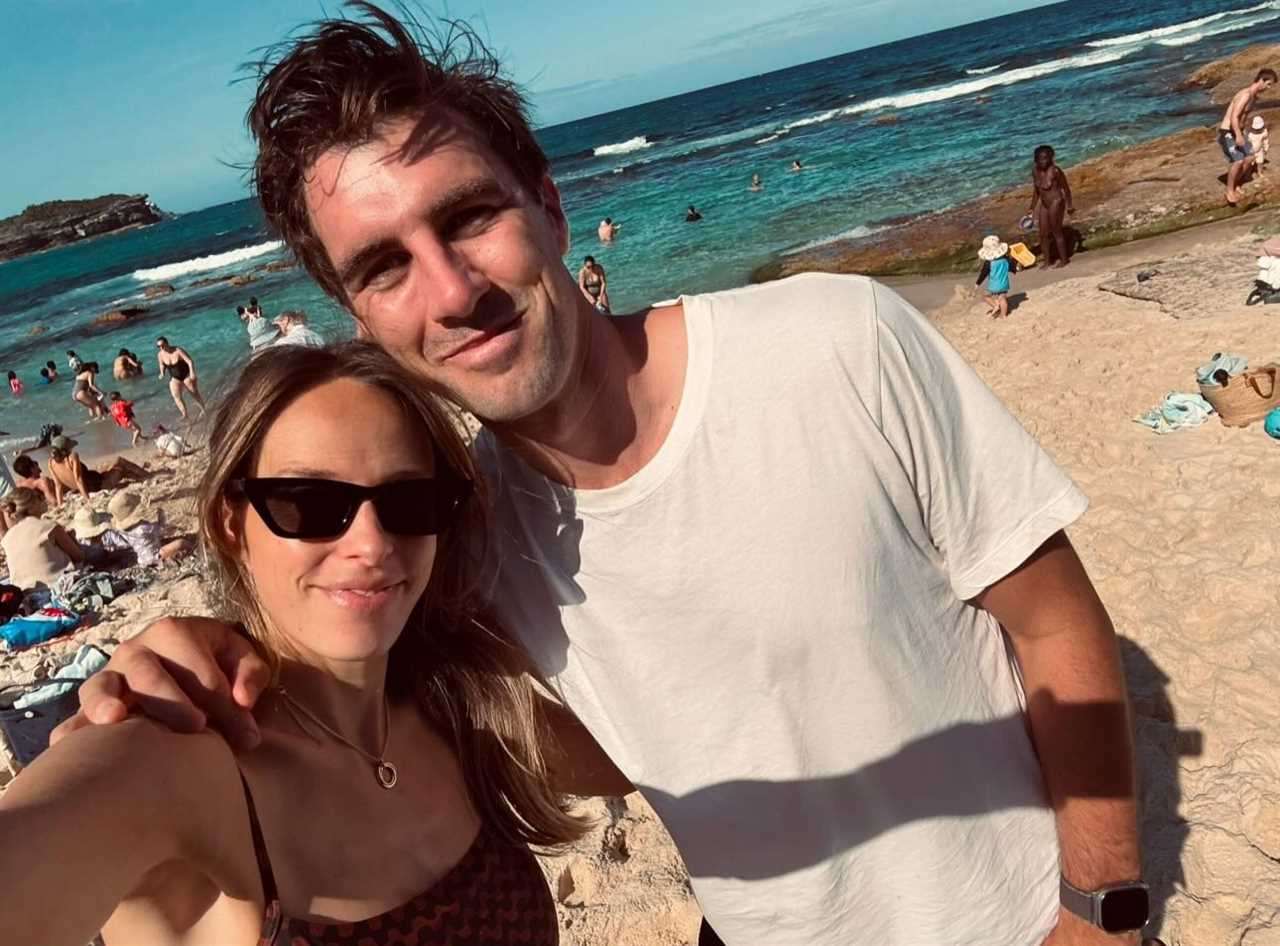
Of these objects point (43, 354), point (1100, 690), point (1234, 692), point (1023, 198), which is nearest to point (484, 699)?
point (1100, 690)

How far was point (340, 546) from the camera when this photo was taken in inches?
66.1

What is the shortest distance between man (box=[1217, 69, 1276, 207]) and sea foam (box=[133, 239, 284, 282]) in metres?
41.4

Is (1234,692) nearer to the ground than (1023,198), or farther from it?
nearer to the ground

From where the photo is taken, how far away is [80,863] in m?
1.14

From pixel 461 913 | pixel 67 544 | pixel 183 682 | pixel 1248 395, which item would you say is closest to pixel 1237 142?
pixel 1248 395

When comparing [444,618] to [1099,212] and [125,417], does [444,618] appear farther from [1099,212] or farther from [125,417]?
[125,417]

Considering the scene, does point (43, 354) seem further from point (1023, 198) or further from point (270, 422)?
point (270, 422)

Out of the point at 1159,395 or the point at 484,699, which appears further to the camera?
the point at 1159,395

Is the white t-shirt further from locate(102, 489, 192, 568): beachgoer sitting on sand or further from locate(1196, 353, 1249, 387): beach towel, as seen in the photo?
locate(102, 489, 192, 568): beachgoer sitting on sand

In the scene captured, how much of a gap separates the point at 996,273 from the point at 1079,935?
33.8ft

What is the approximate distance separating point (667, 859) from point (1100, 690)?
256 centimetres

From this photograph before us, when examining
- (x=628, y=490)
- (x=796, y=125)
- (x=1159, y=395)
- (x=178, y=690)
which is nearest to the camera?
(x=178, y=690)

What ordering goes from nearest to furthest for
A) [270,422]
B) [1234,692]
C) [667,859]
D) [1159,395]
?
[270,422] → [667,859] → [1234,692] → [1159,395]

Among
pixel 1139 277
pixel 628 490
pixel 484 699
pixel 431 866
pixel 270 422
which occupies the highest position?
pixel 270 422
